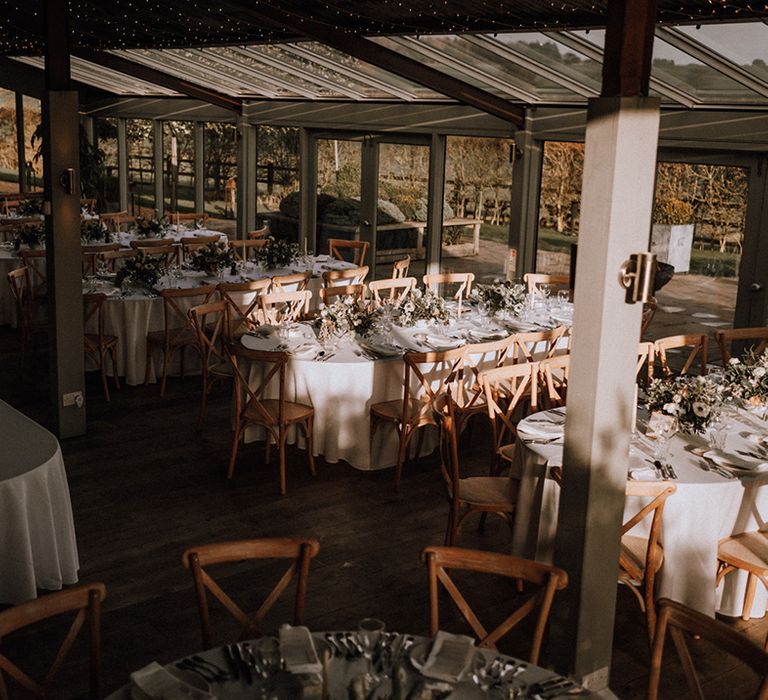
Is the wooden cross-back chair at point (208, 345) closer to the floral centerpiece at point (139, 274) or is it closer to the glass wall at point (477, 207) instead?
the floral centerpiece at point (139, 274)

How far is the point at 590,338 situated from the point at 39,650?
294 cm

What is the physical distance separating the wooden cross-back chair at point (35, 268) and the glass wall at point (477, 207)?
15.6 ft

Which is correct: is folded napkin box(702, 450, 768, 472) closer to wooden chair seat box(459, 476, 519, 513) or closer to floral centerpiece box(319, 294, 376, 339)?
wooden chair seat box(459, 476, 519, 513)

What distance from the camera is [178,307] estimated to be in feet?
28.5

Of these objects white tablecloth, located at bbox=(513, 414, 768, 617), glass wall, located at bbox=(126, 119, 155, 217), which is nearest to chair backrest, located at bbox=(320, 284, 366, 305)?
white tablecloth, located at bbox=(513, 414, 768, 617)

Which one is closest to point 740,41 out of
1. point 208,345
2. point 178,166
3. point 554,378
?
point 554,378

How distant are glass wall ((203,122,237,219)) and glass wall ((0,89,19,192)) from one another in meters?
4.74

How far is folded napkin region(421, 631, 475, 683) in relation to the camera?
2936 mm

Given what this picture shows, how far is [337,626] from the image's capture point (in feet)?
15.7

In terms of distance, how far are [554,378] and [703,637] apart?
171 inches

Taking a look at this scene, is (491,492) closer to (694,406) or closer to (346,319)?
(694,406)

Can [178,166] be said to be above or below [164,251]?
above

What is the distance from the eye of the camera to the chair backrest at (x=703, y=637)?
9.53 feet

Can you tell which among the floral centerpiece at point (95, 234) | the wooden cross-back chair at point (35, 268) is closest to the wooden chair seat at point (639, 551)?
the wooden cross-back chair at point (35, 268)
